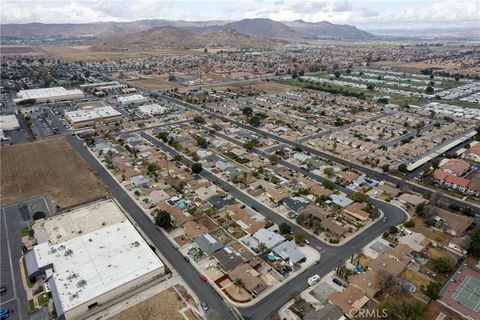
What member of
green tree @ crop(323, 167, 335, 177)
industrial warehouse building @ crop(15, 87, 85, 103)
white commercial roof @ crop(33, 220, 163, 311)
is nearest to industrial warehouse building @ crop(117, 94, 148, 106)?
industrial warehouse building @ crop(15, 87, 85, 103)

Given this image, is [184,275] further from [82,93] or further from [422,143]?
[82,93]

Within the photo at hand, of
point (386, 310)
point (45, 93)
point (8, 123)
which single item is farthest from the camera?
point (45, 93)

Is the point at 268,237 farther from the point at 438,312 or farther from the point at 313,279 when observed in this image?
the point at 438,312

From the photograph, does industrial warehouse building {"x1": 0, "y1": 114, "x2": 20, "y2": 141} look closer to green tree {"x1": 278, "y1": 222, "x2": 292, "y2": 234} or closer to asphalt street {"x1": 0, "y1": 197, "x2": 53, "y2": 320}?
asphalt street {"x1": 0, "y1": 197, "x2": 53, "y2": 320}

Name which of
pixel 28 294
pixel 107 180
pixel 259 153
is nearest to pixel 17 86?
pixel 107 180

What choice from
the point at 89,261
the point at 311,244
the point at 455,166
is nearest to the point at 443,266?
the point at 311,244

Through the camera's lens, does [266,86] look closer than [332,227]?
No
